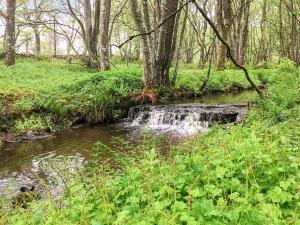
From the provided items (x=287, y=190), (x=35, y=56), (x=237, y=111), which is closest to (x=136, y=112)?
(x=237, y=111)

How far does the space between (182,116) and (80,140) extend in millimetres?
3730

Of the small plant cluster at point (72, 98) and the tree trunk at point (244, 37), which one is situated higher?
the tree trunk at point (244, 37)

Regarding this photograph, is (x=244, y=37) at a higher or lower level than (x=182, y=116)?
higher

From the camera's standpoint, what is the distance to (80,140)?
31.9 ft

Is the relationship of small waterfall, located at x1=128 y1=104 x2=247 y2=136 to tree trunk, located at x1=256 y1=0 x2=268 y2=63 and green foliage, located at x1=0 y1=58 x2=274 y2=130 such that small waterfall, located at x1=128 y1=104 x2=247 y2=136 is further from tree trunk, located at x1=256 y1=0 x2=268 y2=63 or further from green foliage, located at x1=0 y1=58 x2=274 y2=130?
tree trunk, located at x1=256 y1=0 x2=268 y2=63

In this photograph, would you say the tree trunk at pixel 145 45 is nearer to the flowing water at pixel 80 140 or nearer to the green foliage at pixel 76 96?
the green foliage at pixel 76 96

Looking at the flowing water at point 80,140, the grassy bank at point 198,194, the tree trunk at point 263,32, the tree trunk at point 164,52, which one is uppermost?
the tree trunk at point 263,32

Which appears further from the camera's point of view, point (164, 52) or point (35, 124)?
point (164, 52)

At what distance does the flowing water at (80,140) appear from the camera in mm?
6731

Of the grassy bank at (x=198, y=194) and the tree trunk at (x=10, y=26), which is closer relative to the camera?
the grassy bank at (x=198, y=194)

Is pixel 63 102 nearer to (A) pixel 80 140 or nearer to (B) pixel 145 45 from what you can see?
(A) pixel 80 140

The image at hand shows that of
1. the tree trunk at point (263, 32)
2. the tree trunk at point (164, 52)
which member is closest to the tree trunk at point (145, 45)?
the tree trunk at point (164, 52)

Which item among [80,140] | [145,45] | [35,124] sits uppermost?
[145,45]

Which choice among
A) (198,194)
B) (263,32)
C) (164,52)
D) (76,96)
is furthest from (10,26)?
(263,32)
